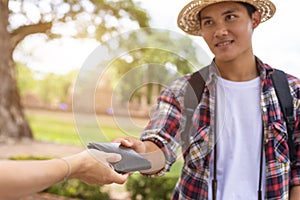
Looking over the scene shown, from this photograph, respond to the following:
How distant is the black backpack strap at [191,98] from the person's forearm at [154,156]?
0.37ft

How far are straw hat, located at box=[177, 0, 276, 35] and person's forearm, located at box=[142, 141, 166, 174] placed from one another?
469 millimetres

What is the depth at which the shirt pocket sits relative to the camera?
4.28 feet

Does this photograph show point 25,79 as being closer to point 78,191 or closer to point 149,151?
point 78,191

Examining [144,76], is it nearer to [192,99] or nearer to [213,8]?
[192,99]

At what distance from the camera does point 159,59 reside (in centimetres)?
107

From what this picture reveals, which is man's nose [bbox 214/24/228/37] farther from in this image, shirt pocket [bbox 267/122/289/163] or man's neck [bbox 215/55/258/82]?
shirt pocket [bbox 267/122/289/163]

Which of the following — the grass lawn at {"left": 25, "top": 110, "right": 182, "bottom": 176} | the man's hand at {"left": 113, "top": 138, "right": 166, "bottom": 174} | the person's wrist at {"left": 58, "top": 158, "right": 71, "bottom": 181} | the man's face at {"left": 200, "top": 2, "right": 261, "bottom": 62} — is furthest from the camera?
the grass lawn at {"left": 25, "top": 110, "right": 182, "bottom": 176}

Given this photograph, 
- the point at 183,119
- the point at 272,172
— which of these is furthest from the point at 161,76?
the point at 272,172

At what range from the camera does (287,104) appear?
4.33ft

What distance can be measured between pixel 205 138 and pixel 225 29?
1.12 ft

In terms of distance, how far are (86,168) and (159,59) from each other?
0.32 m

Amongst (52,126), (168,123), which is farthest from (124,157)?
(52,126)

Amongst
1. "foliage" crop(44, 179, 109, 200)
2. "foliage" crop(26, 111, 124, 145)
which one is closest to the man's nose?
"foliage" crop(44, 179, 109, 200)

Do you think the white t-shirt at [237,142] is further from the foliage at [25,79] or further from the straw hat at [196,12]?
the foliage at [25,79]
